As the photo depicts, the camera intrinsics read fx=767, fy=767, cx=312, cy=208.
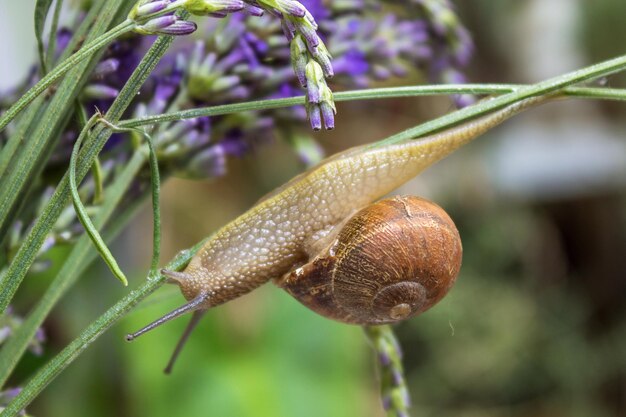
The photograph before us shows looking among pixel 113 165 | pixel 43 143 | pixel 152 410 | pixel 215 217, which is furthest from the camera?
pixel 215 217

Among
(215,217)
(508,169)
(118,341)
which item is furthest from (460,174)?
(118,341)

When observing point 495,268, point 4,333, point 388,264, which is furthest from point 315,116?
point 495,268

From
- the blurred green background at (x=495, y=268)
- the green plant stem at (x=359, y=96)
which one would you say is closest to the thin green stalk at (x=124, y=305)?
the green plant stem at (x=359, y=96)

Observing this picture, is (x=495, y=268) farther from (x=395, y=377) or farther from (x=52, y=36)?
(x=52, y=36)

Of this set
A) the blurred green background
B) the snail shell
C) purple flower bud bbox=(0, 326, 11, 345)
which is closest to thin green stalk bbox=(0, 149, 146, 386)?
purple flower bud bbox=(0, 326, 11, 345)

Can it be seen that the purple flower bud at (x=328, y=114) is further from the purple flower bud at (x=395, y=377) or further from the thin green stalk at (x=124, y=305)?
the purple flower bud at (x=395, y=377)

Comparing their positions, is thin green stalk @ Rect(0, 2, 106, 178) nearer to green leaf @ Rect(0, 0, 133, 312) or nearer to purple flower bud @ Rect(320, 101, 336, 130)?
green leaf @ Rect(0, 0, 133, 312)

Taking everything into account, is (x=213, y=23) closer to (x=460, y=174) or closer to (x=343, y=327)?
(x=343, y=327)
